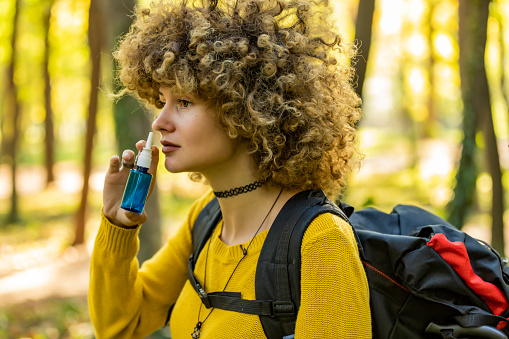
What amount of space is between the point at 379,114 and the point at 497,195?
37.4m

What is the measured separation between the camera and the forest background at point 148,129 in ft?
11.4

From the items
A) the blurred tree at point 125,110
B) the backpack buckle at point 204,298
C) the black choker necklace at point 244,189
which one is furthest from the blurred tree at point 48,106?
the backpack buckle at point 204,298

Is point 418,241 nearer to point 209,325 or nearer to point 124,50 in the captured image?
point 209,325

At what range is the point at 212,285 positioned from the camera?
6.24ft

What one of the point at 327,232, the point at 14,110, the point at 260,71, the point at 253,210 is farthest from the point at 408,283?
the point at 14,110

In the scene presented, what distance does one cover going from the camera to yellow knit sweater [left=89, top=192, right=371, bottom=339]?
4.97 feet

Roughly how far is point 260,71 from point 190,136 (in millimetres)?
357

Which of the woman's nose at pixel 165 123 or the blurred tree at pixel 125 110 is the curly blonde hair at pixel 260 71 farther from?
the blurred tree at pixel 125 110

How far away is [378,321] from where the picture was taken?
5.27 feet

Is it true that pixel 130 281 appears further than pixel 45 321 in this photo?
No

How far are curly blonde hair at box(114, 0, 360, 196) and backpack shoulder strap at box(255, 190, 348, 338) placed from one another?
0.64 ft

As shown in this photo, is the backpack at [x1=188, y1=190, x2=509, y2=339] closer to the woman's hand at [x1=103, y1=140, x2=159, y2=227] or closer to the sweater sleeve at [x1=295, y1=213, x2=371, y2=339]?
the sweater sleeve at [x1=295, y1=213, x2=371, y2=339]

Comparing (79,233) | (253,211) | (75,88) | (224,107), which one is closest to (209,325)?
(253,211)

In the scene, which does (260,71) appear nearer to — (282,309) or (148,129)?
(282,309)
